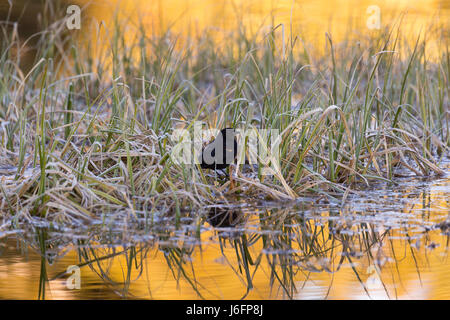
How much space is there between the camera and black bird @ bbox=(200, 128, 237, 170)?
11.3ft

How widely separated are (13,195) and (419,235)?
5.57 feet

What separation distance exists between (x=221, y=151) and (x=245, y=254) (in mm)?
923

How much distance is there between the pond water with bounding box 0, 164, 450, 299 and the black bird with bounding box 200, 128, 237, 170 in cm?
29

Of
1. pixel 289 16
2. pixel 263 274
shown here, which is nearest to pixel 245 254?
pixel 263 274

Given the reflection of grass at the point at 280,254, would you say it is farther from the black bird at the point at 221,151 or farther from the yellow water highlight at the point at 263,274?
the black bird at the point at 221,151

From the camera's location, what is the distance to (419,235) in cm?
281

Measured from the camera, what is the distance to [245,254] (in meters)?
2.61

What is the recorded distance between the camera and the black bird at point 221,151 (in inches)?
136

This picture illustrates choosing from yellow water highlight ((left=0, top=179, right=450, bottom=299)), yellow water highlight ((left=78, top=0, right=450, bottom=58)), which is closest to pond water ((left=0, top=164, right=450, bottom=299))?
yellow water highlight ((left=0, top=179, right=450, bottom=299))

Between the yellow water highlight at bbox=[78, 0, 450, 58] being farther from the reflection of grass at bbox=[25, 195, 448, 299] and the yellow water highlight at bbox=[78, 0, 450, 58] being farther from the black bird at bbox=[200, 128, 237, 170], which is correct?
the reflection of grass at bbox=[25, 195, 448, 299]

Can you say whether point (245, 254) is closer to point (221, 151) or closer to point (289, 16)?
point (221, 151)

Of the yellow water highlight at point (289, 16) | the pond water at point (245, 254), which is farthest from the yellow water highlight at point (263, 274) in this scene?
the yellow water highlight at point (289, 16)

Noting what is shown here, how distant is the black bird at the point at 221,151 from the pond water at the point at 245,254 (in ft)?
0.95
